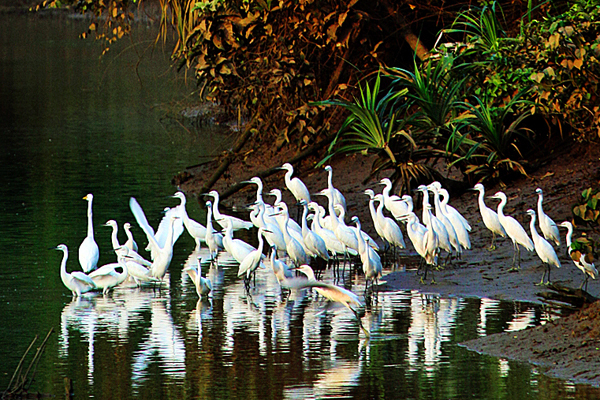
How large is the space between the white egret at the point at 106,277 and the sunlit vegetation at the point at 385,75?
13.9ft

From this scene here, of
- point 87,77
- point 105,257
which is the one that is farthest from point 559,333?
point 87,77

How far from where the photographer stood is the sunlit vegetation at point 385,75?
14.3 meters

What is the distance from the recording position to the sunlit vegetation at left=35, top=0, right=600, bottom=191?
14.3 meters

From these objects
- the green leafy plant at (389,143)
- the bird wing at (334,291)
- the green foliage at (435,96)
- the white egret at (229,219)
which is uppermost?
the green foliage at (435,96)

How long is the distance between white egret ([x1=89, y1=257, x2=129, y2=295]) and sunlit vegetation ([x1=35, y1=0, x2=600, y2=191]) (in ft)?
13.9

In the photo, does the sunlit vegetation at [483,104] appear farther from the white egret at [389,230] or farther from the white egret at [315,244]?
the white egret at [315,244]

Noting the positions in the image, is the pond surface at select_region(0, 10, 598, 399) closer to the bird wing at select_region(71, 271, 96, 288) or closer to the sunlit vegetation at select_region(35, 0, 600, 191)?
the bird wing at select_region(71, 271, 96, 288)

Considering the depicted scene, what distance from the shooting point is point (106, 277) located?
1116 cm

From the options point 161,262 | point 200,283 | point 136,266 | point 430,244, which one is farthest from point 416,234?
point 136,266

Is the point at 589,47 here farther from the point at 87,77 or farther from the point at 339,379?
the point at 87,77

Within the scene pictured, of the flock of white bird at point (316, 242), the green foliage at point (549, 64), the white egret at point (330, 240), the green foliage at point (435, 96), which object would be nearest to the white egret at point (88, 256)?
Result: the flock of white bird at point (316, 242)

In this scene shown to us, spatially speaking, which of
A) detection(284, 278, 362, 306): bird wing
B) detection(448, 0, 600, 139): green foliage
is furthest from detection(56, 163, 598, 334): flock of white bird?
detection(448, 0, 600, 139): green foliage

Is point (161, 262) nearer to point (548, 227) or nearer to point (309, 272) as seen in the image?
point (309, 272)

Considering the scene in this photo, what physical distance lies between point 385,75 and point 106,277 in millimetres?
5398
